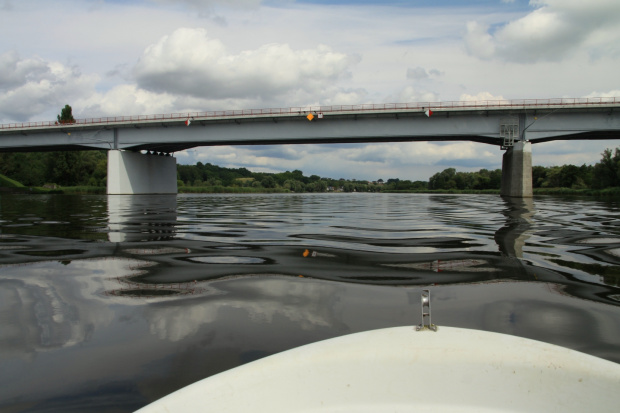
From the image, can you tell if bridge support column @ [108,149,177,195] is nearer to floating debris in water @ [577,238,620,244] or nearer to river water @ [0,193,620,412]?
river water @ [0,193,620,412]

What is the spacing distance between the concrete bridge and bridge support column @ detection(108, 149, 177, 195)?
0.14 m

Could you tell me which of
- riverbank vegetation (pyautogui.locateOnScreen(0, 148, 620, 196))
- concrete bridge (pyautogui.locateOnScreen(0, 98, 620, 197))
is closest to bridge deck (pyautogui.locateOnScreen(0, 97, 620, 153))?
concrete bridge (pyautogui.locateOnScreen(0, 98, 620, 197))

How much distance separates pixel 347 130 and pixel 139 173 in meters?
31.1

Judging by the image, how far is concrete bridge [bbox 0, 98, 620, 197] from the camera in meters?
40.5

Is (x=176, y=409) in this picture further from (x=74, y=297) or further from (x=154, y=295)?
(x=74, y=297)

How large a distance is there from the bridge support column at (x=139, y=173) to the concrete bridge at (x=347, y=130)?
14 cm

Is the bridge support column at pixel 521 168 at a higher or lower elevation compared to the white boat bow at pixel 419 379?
higher

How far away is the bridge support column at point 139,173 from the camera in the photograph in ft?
171

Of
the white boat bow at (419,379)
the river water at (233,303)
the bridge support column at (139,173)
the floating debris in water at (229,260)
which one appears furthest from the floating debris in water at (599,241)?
the bridge support column at (139,173)

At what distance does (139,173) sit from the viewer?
55.8m

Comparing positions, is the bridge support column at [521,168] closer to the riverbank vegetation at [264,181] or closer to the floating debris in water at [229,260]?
the riverbank vegetation at [264,181]

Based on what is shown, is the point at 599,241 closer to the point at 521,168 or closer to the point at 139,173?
the point at 521,168

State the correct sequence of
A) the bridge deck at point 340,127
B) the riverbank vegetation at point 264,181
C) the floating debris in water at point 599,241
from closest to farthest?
the floating debris in water at point 599,241 → the bridge deck at point 340,127 → the riverbank vegetation at point 264,181

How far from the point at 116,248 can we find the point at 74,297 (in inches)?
143
